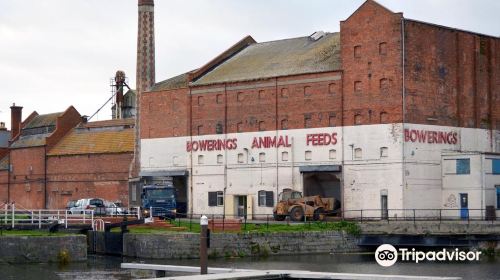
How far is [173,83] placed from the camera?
3305 inches

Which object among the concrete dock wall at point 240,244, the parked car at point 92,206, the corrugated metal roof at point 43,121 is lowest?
the concrete dock wall at point 240,244

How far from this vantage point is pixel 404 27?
67.9 metres

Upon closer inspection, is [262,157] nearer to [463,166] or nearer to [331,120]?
[331,120]

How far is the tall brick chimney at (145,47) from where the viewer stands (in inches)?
3307

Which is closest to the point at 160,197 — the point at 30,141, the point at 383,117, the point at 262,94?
the point at 262,94

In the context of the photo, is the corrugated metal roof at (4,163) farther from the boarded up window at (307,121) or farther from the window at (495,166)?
the window at (495,166)

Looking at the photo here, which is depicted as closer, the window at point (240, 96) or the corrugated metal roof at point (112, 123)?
the window at point (240, 96)

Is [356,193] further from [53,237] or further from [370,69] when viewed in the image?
[53,237]

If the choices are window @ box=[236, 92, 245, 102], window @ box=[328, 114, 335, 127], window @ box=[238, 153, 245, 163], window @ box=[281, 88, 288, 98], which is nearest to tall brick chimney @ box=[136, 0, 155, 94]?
window @ box=[236, 92, 245, 102]

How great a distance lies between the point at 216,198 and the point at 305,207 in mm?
12002

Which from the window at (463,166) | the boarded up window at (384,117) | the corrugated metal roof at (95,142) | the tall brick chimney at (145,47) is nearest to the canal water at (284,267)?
the window at (463,166)

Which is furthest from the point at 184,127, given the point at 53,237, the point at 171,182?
the point at 53,237

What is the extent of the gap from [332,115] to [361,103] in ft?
8.04

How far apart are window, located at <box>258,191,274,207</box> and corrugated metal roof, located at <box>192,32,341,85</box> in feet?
27.0
